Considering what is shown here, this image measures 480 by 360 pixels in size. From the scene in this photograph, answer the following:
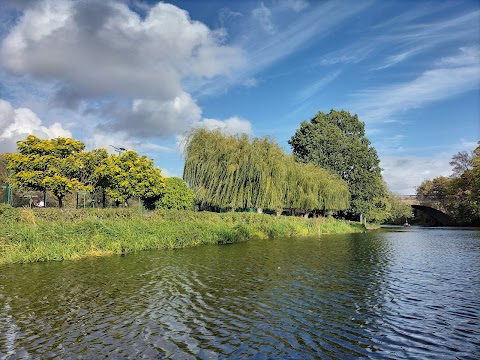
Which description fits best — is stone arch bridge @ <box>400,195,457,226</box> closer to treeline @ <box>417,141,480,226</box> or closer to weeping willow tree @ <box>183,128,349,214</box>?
treeline @ <box>417,141,480,226</box>

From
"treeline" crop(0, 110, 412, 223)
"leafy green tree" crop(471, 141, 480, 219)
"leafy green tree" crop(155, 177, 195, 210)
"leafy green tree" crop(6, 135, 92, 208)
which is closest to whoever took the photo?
"leafy green tree" crop(6, 135, 92, 208)

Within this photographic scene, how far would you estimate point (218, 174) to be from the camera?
32688mm

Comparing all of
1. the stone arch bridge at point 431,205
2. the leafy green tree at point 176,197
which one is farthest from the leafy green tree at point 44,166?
the stone arch bridge at point 431,205

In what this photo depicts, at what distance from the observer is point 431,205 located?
7088 cm

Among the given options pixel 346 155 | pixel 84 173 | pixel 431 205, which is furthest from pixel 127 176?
pixel 431 205

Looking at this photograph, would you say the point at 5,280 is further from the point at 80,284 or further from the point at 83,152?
the point at 83,152

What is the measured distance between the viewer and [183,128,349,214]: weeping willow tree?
3238cm

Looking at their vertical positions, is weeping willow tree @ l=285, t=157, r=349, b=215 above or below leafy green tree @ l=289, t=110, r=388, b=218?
below

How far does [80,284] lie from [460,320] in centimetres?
1089

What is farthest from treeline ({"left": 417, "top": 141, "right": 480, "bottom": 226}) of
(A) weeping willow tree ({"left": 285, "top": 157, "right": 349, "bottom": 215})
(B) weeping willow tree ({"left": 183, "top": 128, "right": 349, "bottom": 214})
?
(B) weeping willow tree ({"left": 183, "top": 128, "right": 349, "bottom": 214})

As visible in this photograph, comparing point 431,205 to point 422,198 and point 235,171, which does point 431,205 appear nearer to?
point 422,198

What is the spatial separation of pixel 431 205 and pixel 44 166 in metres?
68.7

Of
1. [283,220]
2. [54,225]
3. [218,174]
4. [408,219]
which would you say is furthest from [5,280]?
[408,219]

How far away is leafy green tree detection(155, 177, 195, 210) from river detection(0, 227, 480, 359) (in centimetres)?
1785
